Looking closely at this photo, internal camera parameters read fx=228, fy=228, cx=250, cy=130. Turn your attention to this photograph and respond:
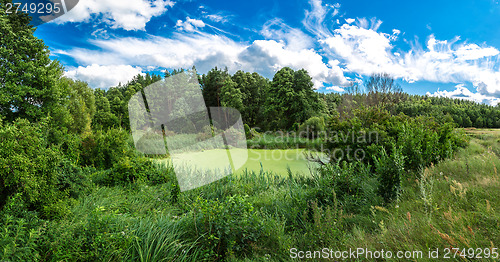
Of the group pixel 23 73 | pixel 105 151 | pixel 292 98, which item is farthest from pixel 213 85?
pixel 105 151

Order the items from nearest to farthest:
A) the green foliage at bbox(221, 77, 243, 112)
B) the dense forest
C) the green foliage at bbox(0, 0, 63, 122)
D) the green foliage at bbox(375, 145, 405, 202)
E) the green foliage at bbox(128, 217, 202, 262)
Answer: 1. the dense forest
2. the green foliage at bbox(128, 217, 202, 262)
3. the green foliage at bbox(375, 145, 405, 202)
4. the green foliage at bbox(0, 0, 63, 122)
5. the green foliage at bbox(221, 77, 243, 112)

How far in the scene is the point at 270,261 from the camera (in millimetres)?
2447

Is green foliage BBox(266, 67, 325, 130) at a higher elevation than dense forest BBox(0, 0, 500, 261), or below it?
Result: higher

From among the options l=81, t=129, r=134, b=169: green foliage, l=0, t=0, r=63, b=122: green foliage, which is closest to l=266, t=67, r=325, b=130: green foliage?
l=81, t=129, r=134, b=169: green foliage

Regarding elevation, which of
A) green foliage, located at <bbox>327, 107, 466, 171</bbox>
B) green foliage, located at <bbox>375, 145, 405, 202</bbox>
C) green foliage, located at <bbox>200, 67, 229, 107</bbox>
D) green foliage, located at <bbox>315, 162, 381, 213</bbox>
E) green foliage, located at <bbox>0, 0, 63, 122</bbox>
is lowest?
green foliage, located at <bbox>315, 162, 381, 213</bbox>

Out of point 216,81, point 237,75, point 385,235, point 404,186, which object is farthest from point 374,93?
point 385,235

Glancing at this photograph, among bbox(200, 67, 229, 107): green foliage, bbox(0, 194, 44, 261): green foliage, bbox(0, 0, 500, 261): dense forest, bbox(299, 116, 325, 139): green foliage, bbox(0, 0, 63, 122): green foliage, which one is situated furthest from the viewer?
bbox(200, 67, 229, 107): green foliage

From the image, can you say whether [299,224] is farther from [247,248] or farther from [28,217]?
[28,217]

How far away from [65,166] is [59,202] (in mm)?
1085

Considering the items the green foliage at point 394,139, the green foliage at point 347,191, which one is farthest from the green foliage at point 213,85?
the green foliage at point 347,191

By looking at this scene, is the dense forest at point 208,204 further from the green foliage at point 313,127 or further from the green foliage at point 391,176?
the green foliage at point 313,127

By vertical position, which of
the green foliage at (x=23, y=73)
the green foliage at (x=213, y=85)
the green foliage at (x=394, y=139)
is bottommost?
the green foliage at (x=394, y=139)

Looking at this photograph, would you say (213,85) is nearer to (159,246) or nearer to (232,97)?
(232,97)

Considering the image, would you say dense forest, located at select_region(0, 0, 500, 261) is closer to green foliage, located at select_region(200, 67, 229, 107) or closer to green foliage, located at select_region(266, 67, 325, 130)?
green foliage, located at select_region(266, 67, 325, 130)
